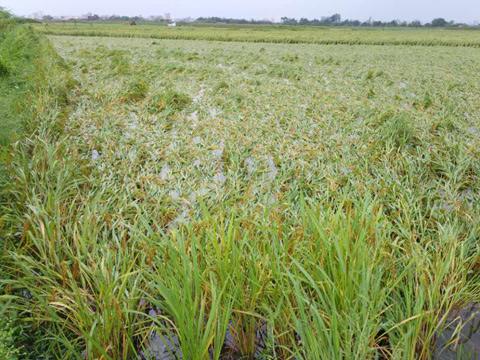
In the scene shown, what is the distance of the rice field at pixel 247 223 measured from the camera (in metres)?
1.89

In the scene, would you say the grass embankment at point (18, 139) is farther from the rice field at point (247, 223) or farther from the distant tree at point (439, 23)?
the distant tree at point (439, 23)

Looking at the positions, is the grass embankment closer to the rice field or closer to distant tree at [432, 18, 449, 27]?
the rice field

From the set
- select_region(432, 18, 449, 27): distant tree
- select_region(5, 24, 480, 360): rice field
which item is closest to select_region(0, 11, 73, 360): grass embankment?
select_region(5, 24, 480, 360): rice field

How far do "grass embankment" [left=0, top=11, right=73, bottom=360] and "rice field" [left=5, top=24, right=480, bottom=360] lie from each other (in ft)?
0.18

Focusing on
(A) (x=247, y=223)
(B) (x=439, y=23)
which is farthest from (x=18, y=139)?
(B) (x=439, y=23)

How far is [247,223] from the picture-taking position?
Answer: 2805 millimetres

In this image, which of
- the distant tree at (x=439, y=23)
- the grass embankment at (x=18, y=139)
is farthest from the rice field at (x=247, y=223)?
the distant tree at (x=439, y=23)

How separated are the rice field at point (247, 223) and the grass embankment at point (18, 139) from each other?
0.06 meters

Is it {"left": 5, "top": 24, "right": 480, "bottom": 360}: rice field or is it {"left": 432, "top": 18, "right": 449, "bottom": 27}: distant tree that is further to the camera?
{"left": 432, "top": 18, "right": 449, "bottom": 27}: distant tree

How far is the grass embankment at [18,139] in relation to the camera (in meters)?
1.99

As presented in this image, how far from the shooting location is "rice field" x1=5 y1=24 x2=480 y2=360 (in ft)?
6.22

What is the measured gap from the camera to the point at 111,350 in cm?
189

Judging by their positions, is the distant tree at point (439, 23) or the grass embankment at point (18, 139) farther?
the distant tree at point (439, 23)

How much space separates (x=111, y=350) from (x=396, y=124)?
4770 millimetres
